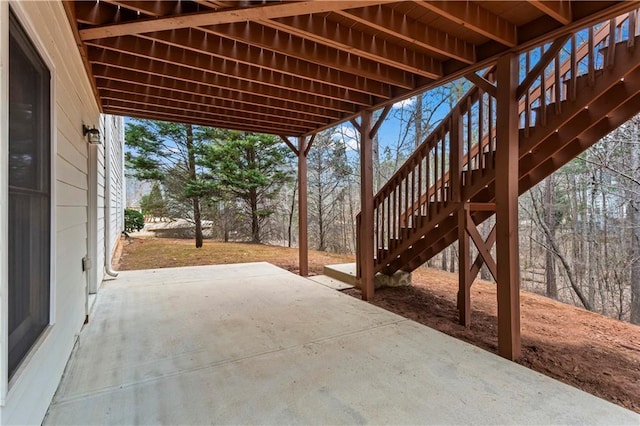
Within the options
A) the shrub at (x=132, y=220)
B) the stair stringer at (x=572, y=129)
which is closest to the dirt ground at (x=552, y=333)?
the stair stringer at (x=572, y=129)

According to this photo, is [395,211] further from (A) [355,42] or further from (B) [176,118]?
(B) [176,118]

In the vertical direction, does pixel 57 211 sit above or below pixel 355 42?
below

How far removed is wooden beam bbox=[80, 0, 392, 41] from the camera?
2035 mm

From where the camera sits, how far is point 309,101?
4184 millimetres

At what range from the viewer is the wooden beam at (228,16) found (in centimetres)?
204

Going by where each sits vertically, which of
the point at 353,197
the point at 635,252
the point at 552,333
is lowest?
the point at 552,333

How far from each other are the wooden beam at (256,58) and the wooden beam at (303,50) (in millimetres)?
128

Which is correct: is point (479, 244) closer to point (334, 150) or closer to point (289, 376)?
point (289, 376)

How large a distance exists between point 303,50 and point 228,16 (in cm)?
85

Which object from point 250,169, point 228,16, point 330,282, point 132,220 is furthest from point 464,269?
point 132,220

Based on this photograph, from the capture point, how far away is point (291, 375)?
7.41 feet

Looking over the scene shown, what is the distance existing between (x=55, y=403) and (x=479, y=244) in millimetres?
3941

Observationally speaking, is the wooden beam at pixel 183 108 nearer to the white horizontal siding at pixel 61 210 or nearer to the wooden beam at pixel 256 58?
the white horizontal siding at pixel 61 210

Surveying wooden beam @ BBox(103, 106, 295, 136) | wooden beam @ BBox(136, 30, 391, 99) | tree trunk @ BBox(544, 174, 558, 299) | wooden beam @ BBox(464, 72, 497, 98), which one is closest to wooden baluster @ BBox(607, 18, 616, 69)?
wooden beam @ BBox(464, 72, 497, 98)
